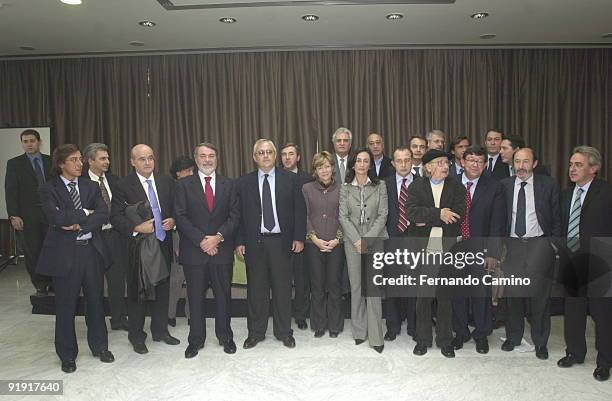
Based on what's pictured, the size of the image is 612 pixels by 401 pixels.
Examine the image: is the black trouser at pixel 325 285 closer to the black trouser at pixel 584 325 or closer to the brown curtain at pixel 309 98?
the black trouser at pixel 584 325

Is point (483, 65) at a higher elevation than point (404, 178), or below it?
higher

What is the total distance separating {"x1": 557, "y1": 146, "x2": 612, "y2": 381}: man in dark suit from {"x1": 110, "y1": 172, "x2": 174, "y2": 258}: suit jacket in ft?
10.0

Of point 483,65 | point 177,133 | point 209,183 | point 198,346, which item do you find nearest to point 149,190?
point 209,183

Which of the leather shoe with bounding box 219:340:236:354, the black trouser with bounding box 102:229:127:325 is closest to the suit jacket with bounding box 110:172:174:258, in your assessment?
the black trouser with bounding box 102:229:127:325

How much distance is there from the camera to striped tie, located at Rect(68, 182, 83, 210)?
3.68m

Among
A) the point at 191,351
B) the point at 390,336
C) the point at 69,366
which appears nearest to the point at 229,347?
the point at 191,351

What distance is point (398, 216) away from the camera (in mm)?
4207

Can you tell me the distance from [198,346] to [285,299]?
2.61 feet

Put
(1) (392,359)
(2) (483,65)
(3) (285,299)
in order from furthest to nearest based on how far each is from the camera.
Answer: (2) (483,65), (3) (285,299), (1) (392,359)

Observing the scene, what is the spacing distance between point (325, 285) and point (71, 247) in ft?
6.72

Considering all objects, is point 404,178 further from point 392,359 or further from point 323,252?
point 392,359

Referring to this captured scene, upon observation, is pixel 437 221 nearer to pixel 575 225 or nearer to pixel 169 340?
pixel 575 225

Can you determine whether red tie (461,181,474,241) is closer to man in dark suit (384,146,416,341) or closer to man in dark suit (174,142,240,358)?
man in dark suit (384,146,416,341)

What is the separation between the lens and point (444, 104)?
733 cm
